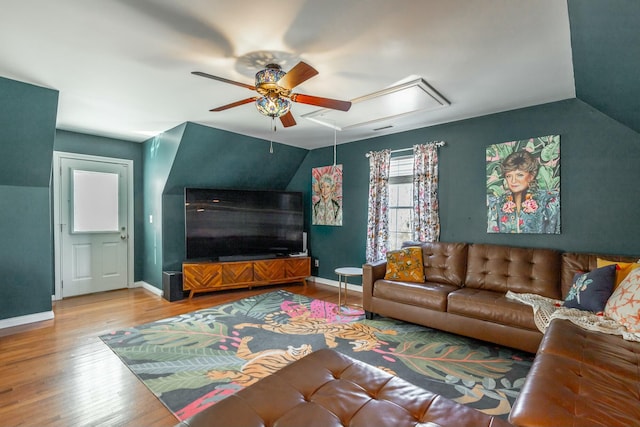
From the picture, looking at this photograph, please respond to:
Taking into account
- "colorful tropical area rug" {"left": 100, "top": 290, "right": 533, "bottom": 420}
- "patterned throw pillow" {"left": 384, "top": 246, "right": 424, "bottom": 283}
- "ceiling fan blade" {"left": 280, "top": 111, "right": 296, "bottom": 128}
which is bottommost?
"colorful tropical area rug" {"left": 100, "top": 290, "right": 533, "bottom": 420}

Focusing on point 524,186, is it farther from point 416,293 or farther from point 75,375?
point 75,375

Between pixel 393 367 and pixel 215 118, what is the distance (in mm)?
3405

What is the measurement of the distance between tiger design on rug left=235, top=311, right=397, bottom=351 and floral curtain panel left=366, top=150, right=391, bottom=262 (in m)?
1.41

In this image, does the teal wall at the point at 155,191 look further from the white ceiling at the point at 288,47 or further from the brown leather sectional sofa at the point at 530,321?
the brown leather sectional sofa at the point at 530,321

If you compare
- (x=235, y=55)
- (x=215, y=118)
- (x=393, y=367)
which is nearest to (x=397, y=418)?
(x=393, y=367)

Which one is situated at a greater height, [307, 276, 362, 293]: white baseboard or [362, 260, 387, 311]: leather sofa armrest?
[362, 260, 387, 311]: leather sofa armrest

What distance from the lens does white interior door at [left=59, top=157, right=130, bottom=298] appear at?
442cm

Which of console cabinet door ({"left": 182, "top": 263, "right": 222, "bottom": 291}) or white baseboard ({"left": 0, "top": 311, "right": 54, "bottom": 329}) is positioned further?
console cabinet door ({"left": 182, "top": 263, "right": 222, "bottom": 291})

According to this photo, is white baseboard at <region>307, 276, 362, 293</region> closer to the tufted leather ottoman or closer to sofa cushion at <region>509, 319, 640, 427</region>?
sofa cushion at <region>509, 319, 640, 427</region>

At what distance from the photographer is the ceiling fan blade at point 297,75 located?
1928 mm

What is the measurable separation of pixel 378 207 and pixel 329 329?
6.66 ft

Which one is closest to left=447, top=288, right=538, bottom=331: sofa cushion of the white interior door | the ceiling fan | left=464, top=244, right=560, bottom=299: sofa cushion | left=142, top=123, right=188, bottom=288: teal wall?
left=464, top=244, right=560, bottom=299: sofa cushion

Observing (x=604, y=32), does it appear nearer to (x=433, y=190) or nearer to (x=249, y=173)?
(x=433, y=190)

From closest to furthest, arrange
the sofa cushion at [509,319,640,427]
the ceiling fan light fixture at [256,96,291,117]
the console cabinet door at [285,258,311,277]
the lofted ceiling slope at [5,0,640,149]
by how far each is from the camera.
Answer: the sofa cushion at [509,319,640,427]
the lofted ceiling slope at [5,0,640,149]
the ceiling fan light fixture at [256,96,291,117]
the console cabinet door at [285,258,311,277]
